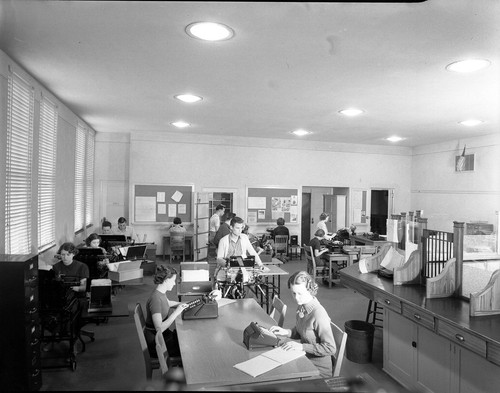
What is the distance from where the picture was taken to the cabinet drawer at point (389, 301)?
11.5 ft

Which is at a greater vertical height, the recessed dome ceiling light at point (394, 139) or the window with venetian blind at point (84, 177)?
the recessed dome ceiling light at point (394, 139)

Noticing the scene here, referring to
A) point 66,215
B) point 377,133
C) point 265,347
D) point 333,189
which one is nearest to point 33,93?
point 66,215

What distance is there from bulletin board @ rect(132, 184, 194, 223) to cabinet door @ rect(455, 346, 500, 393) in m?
7.60

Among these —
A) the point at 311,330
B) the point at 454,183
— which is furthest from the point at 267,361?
the point at 454,183

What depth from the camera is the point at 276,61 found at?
12.9ft

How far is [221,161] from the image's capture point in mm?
10016

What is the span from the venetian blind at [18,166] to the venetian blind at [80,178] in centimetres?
301

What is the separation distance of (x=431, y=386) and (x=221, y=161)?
759cm

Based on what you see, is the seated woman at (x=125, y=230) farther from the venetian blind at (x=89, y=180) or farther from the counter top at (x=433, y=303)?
the counter top at (x=433, y=303)

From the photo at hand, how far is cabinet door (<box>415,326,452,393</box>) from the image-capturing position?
3.06 meters

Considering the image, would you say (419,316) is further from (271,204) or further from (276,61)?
(271,204)

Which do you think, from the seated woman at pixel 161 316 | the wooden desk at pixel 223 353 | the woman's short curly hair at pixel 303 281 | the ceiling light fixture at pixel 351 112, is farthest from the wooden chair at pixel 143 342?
the ceiling light fixture at pixel 351 112

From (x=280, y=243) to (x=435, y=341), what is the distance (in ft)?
21.0

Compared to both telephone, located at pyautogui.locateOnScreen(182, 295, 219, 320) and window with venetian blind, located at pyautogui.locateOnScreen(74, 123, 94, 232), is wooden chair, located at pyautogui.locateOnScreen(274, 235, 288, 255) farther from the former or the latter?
telephone, located at pyautogui.locateOnScreen(182, 295, 219, 320)
